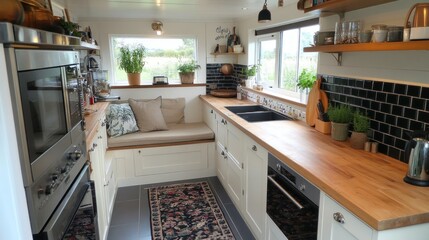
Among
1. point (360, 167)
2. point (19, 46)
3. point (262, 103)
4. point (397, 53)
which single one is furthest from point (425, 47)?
point (262, 103)

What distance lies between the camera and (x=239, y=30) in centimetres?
423

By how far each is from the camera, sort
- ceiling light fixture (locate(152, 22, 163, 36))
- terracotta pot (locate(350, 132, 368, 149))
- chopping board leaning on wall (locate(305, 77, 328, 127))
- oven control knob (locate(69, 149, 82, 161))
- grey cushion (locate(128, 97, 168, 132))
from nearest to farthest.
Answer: oven control knob (locate(69, 149, 82, 161)) < terracotta pot (locate(350, 132, 368, 149)) < chopping board leaning on wall (locate(305, 77, 328, 127)) < grey cushion (locate(128, 97, 168, 132)) < ceiling light fixture (locate(152, 22, 163, 36))

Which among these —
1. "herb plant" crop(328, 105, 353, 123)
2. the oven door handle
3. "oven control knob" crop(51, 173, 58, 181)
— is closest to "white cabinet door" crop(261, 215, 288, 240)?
the oven door handle

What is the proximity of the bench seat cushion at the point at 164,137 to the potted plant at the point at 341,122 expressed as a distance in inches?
73.2

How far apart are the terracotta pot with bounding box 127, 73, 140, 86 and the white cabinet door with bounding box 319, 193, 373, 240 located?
3326 millimetres

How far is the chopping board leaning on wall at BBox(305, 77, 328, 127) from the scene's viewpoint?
92.9 inches

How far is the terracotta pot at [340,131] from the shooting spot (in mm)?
2010

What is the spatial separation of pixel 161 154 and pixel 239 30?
82.3 inches

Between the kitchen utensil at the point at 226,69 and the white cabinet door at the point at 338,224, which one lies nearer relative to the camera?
the white cabinet door at the point at 338,224

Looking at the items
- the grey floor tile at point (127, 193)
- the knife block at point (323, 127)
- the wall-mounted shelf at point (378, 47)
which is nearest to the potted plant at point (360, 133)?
the knife block at point (323, 127)

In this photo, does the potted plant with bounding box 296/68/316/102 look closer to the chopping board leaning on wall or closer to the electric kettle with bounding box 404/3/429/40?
the chopping board leaning on wall

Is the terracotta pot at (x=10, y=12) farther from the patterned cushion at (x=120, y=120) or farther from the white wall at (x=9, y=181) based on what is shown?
the patterned cushion at (x=120, y=120)

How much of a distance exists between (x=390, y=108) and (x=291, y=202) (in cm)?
81

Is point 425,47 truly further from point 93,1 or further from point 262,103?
point 93,1
